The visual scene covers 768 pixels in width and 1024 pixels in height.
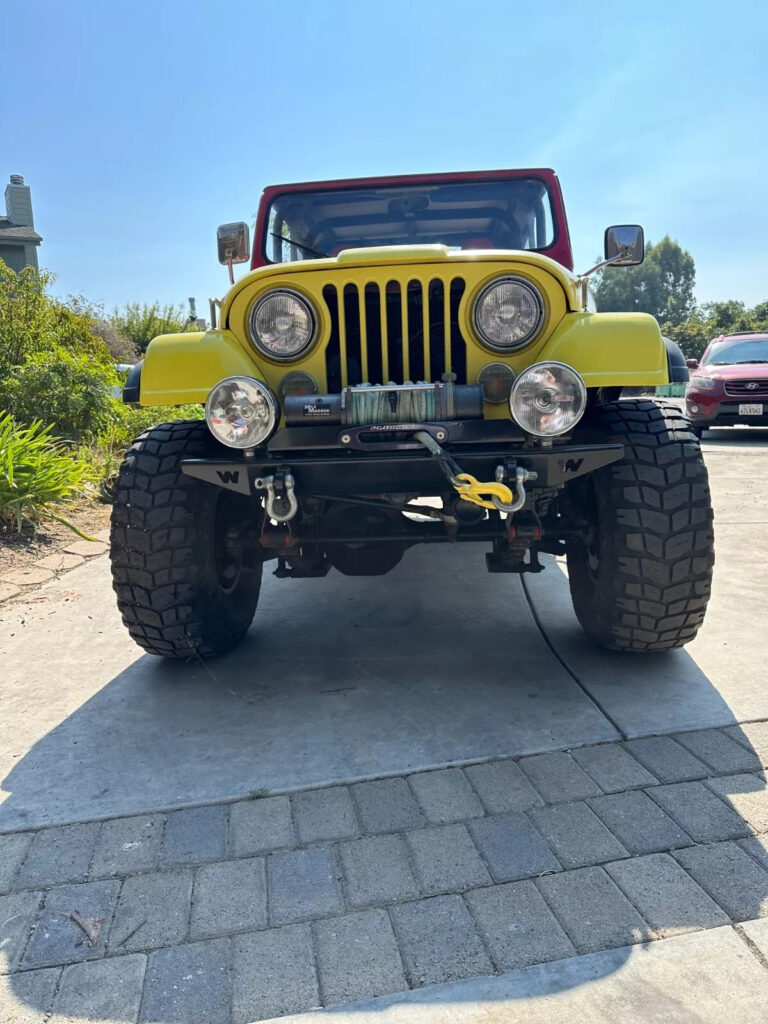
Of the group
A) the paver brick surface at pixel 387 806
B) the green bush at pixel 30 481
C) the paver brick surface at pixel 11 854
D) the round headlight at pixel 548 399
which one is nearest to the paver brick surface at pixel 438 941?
the paver brick surface at pixel 387 806

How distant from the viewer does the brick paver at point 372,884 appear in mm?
1540

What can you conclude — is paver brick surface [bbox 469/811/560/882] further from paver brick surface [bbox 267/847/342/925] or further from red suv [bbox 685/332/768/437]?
red suv [bbox 685/332/768/437]

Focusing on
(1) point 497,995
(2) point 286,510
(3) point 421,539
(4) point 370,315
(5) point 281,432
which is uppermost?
(4) point 370,315

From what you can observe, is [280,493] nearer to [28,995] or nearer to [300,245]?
[28,995]

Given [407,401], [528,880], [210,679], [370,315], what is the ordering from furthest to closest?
1. [210,679]
2. [370,315]
3. [407,401]
4. [528,880]

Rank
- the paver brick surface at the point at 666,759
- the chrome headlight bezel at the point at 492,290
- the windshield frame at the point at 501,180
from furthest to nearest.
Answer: the windshield frame at the point at 501,180 → the chrome headlight bezel at the point at 492,290 → the paver brick surface at the point at 666,759

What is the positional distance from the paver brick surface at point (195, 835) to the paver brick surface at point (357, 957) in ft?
1.40

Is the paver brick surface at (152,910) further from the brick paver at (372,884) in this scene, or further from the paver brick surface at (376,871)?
the paver brick surface at (376,871)

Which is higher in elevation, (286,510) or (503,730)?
(286,510)

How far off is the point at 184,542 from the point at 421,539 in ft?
2.97

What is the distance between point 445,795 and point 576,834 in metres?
0.39

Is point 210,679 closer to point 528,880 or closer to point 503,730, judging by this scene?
point 503,730

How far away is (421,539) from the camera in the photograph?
287 cm

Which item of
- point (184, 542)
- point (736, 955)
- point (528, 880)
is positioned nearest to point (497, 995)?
point (528, 880)
